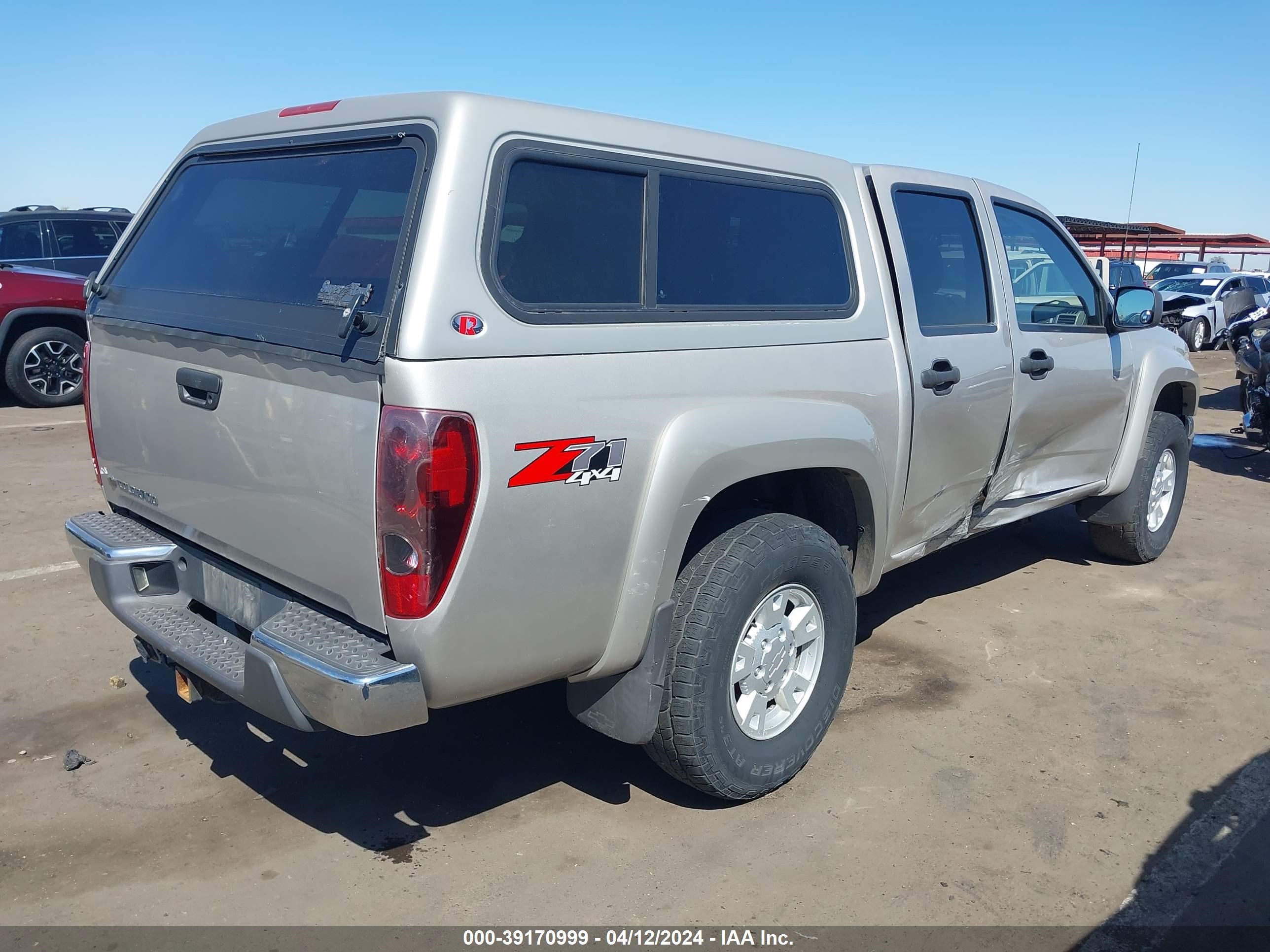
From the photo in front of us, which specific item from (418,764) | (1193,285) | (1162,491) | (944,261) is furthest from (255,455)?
(1193,285)

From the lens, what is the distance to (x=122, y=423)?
133 inches

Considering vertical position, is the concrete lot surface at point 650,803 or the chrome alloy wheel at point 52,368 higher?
the chrome alloy wheel at point 52,368

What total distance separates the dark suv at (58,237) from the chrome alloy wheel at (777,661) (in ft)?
32.3

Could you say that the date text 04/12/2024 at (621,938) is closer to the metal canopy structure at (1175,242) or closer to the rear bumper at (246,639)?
the rear bumper at (246,639)

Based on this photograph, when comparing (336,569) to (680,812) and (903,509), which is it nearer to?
(680,812)

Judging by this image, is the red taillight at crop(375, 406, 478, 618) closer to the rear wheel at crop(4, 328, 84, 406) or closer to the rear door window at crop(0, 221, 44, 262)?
the rear wheel at crop(4, 328, 84, 406)

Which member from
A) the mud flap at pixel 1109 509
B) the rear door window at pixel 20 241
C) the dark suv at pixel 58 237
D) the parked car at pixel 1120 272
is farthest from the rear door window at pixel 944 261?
the parked car at pixel 1120 272

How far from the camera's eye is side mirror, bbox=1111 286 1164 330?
5.28 m

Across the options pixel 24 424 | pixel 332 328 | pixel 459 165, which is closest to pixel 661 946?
pixel 332 328

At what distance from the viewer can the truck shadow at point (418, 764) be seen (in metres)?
3.39

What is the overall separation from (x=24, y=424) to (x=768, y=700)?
8.55 metres

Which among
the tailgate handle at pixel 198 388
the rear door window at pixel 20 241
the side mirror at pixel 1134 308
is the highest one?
the rear door window at pixel 20 241

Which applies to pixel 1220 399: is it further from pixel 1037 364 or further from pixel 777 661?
pixel 777 661

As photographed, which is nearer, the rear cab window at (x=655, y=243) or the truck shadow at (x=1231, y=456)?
the rear cab window at (x=655, y=243)
